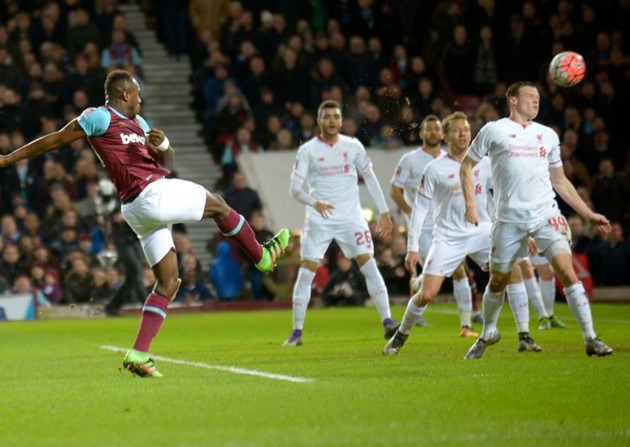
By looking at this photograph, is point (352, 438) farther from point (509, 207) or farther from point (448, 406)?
point (509, 207)

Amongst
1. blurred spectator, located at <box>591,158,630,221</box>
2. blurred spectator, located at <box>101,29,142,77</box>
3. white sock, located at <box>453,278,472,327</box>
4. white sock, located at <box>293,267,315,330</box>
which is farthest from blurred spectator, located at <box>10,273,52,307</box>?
blurred spectator, located at <box>591,158,630,221</box>

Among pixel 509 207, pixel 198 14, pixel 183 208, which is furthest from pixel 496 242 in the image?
pixel 198 14

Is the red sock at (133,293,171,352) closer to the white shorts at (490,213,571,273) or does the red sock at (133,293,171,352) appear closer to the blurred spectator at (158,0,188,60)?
the white shorts at (490,213,571,273)

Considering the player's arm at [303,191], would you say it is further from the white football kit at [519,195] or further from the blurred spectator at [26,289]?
the blurred spectator at [26,289]

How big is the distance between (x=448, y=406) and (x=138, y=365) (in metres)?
3.10

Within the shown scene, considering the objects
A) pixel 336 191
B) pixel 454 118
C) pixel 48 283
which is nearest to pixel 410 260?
pixel 336 191

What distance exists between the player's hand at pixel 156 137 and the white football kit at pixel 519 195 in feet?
8.73

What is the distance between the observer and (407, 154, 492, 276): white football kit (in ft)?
42.7

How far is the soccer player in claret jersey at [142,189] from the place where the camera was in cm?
1074

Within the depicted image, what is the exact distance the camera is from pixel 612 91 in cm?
2562

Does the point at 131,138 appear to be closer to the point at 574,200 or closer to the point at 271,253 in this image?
the point at 271,253

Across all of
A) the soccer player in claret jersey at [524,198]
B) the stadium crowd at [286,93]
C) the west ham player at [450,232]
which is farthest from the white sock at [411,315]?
the stadium crowd at [286,93]

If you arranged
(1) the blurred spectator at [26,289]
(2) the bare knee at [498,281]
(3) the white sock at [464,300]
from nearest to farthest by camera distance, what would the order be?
(2) the bare knee at [498,281] → (3) the white sock at [464,300] → (1) the blurred spectator at [26,289]

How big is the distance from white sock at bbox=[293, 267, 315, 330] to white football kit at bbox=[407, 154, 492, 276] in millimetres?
1216
